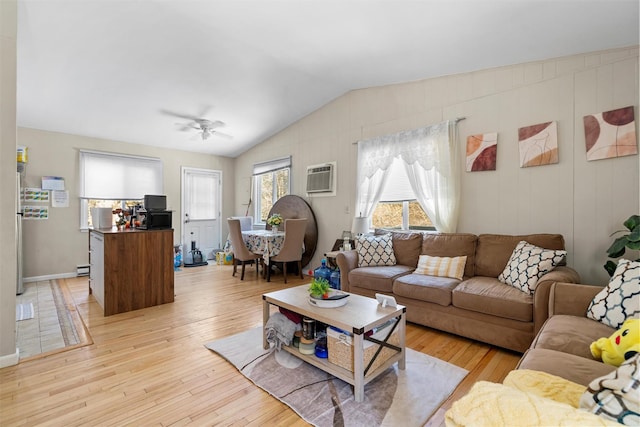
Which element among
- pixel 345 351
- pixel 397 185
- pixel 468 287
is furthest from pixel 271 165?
pixel 345 351

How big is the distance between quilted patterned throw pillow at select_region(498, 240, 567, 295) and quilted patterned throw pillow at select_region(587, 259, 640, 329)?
0.51 m

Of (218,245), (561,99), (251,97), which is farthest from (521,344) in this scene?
(218,245)

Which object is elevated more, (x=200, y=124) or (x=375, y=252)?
(x=200, y=124)

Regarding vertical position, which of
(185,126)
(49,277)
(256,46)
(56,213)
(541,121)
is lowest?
(49,277)

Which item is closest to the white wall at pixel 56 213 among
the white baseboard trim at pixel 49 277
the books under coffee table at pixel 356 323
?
the white baseboard trim at pixel 49 277

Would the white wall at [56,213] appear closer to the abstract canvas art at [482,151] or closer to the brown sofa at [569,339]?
the abstract canvas art at [482,151]

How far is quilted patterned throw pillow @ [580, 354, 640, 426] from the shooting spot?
0.72 meters

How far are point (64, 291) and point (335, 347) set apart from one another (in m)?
4.34

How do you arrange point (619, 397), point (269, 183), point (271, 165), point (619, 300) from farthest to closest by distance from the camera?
point (269, 183)
point (271, 165)
point (619, 300)
point (619, 397)

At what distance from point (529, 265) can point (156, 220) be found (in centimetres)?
401

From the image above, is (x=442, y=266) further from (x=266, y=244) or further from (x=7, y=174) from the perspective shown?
(x=7, y=174)

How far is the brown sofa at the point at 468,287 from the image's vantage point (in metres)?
2.23

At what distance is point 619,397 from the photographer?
0.75 metres

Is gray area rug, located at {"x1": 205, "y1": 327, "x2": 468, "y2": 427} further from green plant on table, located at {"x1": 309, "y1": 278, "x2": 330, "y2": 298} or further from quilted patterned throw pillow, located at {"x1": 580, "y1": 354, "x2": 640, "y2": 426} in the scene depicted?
quilted patterned throw pillow, located at {"x1": 580, "y1": 354, "x2": 640, "y2": 426}
